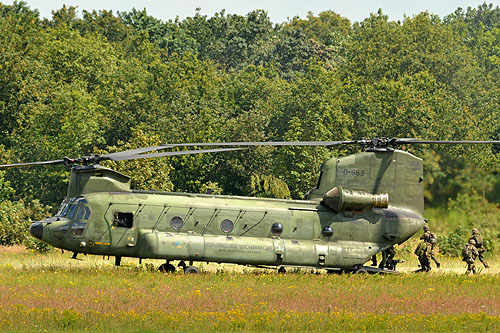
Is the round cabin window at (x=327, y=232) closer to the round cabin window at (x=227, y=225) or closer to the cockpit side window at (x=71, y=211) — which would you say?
the round cabin window at (x=227, y=225)

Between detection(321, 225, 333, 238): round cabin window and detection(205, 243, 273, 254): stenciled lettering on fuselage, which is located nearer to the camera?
detection(205, 243, 273, 254): stenciled lettering on fuselage

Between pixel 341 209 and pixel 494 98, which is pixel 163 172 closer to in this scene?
pixel 341 209

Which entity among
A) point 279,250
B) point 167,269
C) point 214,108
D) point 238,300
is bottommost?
point 167,269

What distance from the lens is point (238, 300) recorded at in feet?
75.6

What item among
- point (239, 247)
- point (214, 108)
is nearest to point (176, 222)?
point (239, 247)

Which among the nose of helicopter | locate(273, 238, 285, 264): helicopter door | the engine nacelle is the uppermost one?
the engine nacelle

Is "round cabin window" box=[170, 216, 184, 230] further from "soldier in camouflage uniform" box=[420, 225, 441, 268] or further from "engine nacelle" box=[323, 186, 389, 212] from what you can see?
"soldier in camouflage uniform" box=[420, 225, 441, 268]

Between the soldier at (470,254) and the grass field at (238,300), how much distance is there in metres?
1.59

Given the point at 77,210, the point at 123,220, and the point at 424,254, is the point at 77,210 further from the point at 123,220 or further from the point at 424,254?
the point at 424,254

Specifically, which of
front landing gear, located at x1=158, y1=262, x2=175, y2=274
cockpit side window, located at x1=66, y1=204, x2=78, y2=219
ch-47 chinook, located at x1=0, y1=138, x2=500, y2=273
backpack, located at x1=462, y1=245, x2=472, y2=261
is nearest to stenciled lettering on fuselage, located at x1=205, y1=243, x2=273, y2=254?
ch-47 chinook, located at x1=0, y1=138, x2=500, y2=273

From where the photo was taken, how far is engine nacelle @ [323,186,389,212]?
29719 mm

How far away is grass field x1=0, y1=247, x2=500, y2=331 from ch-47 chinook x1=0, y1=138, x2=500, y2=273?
0.89 metres

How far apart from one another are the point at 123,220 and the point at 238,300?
695 centimetres

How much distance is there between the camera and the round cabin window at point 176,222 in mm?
28406
